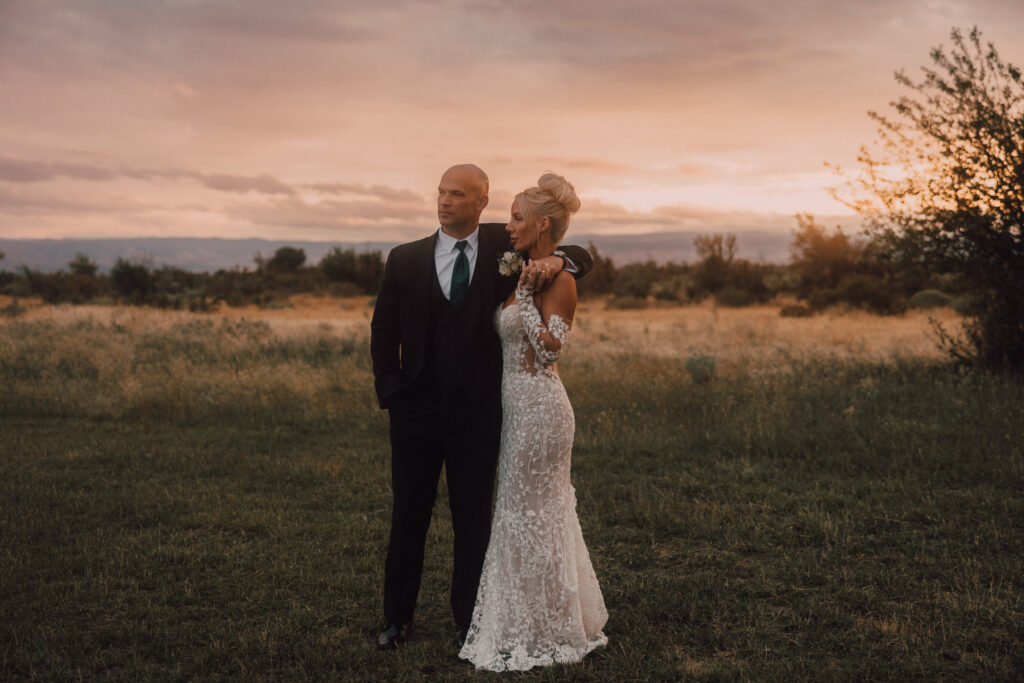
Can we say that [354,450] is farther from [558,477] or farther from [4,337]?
[4,337]

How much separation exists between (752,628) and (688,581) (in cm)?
76

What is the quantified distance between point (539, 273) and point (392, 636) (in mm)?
2285

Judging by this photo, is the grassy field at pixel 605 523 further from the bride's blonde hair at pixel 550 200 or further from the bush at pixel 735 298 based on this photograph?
the bush at pixel 735 298

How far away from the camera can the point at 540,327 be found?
403 centimetres

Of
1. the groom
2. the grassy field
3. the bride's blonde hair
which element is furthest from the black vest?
the grassy field

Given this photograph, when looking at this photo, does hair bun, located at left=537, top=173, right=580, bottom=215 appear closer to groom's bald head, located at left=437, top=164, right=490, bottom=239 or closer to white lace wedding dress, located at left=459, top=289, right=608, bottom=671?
groom's bald head, located at left=437, top=164, right=490, bottom=239

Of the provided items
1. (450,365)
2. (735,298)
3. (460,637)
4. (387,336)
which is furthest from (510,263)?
(735,298)

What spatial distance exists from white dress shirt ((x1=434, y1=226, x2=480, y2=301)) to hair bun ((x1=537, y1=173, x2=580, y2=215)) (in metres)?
0.53

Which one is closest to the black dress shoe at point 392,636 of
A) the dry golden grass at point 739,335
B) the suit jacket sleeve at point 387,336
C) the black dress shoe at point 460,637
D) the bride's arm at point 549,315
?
the black dress shoe at point 460,637

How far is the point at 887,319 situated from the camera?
79.5ft

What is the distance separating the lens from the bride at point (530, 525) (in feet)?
13.7

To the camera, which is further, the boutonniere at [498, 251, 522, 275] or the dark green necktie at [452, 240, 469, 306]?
the dark green necktie at [452, 240, 469, 306]

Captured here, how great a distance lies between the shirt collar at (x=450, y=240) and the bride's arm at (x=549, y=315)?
0.44 m

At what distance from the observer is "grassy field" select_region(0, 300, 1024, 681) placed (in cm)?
443
